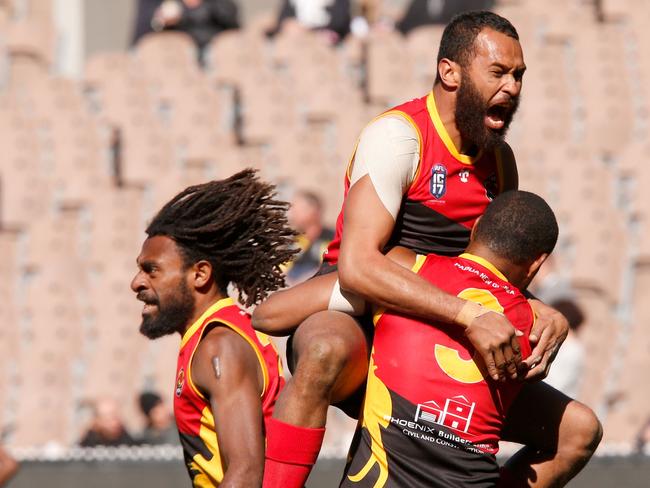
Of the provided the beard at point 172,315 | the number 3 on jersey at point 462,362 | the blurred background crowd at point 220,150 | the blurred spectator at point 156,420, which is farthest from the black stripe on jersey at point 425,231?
the blurred background crowd at point 220,150

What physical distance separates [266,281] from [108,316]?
5.47 meters

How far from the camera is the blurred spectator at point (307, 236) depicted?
8.16 m

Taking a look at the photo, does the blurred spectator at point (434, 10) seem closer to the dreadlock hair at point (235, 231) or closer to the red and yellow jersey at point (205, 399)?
the dreadlock hair at point (235, 231)

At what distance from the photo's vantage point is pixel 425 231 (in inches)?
178

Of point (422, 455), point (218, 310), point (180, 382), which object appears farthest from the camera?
point (218, 310)

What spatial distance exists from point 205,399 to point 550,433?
3.73 ft

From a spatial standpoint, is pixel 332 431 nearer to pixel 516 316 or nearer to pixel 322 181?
pixel 322 181

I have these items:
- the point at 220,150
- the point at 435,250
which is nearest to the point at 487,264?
the point at 435,250

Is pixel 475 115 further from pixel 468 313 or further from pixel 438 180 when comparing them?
pixel 468 313

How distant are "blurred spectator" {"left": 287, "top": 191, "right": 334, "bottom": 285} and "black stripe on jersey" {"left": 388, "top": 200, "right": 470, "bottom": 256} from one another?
11.6ft

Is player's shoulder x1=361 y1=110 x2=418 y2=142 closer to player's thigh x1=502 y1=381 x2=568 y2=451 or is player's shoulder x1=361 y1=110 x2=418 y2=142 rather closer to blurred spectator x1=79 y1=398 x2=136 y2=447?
player's thigh x1=502 y1=381 x2=568 y2=451

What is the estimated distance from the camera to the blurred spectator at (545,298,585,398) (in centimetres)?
770

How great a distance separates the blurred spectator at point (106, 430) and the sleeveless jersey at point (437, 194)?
4.39 metres

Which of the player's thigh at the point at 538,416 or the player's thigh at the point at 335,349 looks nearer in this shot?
the player's thigh at the point at 335,349
